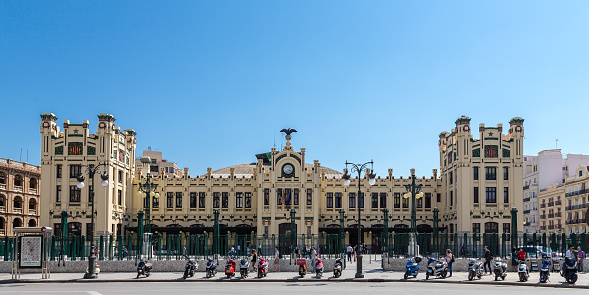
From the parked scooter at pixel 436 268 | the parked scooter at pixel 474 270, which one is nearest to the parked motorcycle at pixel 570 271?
the parked scooter at pixel 474 270

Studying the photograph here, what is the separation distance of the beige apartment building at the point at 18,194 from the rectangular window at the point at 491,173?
54.7m

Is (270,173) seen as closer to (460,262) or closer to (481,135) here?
(481,135)

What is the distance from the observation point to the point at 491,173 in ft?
226

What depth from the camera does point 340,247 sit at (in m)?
38.9

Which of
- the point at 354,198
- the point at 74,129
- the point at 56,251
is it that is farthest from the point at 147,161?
the point at 56,251

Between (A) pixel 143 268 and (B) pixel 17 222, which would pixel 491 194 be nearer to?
(A) pixel 143 268

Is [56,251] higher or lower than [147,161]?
lower

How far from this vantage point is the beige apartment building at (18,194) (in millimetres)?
78625

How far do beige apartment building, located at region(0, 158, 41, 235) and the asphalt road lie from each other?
51.2m

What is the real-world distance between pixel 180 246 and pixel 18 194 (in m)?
49.7

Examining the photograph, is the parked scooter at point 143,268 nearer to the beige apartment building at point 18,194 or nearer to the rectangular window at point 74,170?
the rectangular window at point 74,170

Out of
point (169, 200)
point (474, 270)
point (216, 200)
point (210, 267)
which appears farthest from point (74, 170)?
point (474, 270)

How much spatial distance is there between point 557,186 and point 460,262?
6480 cm

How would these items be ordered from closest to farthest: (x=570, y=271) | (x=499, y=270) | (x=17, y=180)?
(x=570, y=271) < (x=499, y=270) < (x=17, y=180)
